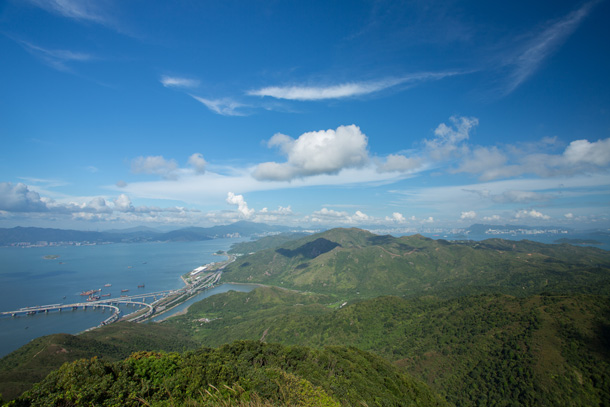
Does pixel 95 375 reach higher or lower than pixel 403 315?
higher

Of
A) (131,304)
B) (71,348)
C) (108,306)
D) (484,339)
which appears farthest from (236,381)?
(131,304)

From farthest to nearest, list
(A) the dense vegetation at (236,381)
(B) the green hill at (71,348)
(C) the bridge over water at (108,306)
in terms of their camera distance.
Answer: (C) the bridge over water at (108,306) → (B) the green hill at (71,348) → (A) the dense vegetation at (236,381)

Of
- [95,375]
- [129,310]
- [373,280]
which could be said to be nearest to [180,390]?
[95,375]

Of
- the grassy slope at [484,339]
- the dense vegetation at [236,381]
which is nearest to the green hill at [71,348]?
the grassy slope at [484,339]

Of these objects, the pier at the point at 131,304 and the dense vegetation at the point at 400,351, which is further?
the pier at the point at 131,304

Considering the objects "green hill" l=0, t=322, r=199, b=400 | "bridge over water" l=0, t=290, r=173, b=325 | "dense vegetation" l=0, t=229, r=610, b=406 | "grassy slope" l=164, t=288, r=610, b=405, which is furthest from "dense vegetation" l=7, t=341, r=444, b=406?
"bridge over water" l=0, t=290, r=173, b=325

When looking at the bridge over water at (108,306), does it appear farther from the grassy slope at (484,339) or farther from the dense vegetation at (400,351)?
the grassy slope at (484,339)

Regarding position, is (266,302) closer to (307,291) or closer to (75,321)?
(307,291)

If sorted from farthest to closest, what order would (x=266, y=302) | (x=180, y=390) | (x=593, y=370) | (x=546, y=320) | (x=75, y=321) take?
(x=266, y=302) → (x=75, y=321) → (x=546, y=320) → (x=593, y=370) → (x=180, y=390)
